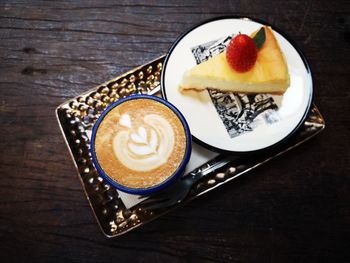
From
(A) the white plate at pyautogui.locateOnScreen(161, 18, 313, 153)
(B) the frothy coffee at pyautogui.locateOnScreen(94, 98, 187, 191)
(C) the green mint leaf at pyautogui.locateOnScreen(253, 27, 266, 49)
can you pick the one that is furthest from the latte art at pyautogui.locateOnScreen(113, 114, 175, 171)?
(C) the green mint leaf at pyautogui.locateOnScreen(253, 27, 266, 49)

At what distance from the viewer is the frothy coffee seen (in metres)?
1.02

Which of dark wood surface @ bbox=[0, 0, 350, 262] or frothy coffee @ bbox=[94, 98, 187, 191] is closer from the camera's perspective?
frothy coffee @ bbox=[94, 98, 187, 191]

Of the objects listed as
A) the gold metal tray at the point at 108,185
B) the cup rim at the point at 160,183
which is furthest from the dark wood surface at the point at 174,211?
the cup rim at the point at 160,183

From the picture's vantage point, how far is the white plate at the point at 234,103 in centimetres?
114

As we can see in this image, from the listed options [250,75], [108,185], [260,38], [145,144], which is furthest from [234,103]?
[108,185]

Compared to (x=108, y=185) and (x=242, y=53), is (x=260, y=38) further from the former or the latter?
(x=108, y=185)

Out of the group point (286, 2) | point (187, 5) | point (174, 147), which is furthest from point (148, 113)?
point (286, 2)

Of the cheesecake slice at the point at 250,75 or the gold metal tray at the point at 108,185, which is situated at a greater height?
the cheesecake slice at the point at 250,75

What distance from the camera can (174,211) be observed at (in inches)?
46.3

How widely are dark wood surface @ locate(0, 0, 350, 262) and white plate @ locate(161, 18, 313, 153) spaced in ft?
0.43

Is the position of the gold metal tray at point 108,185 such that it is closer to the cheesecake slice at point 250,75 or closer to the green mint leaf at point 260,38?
the cheesecake slice at point 250,75

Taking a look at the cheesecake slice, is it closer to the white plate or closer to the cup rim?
the white plate

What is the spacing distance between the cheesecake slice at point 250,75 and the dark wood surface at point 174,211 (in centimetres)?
21

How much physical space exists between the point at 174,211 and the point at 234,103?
397mm
